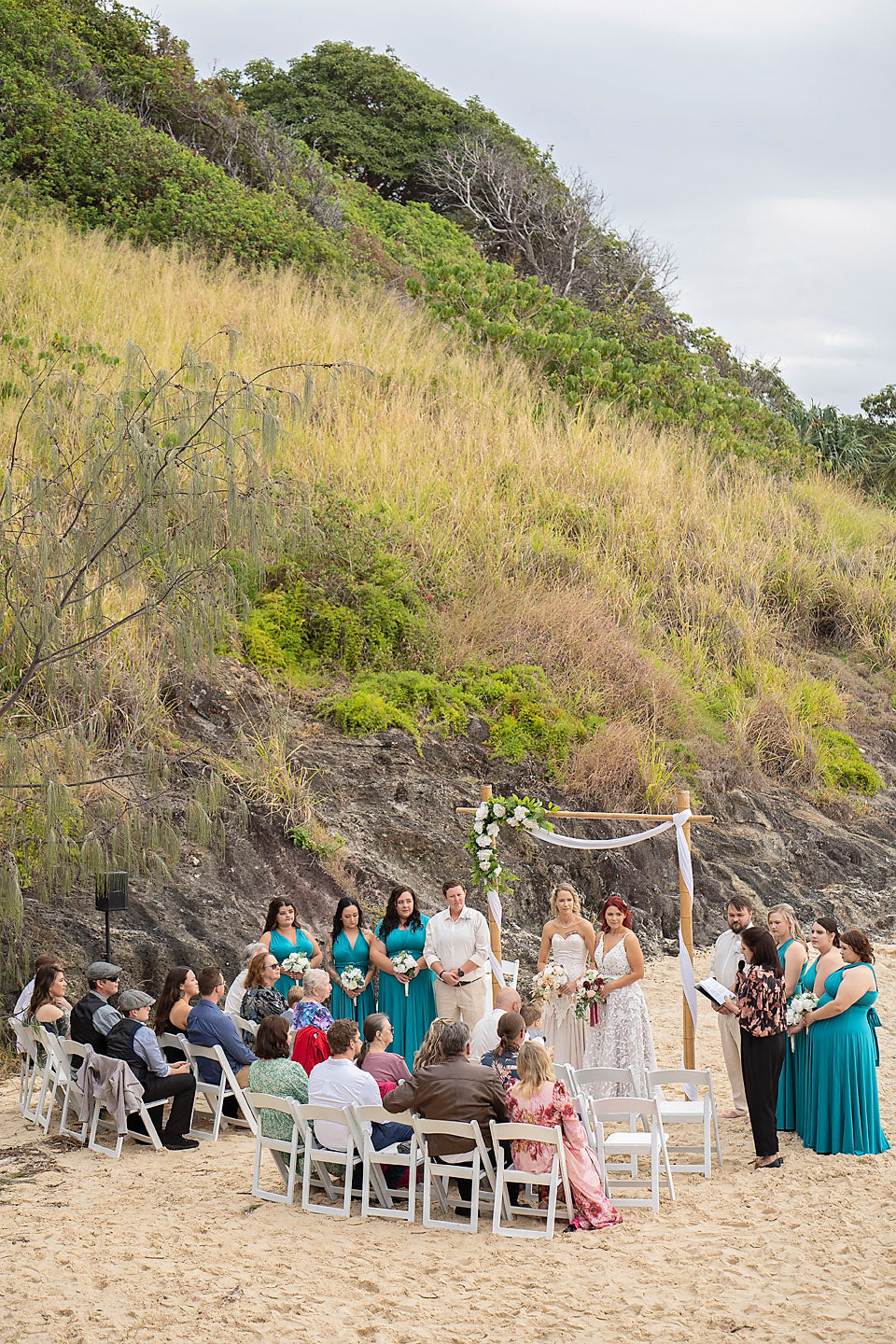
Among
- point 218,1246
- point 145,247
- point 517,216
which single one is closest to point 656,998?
point 218,1246

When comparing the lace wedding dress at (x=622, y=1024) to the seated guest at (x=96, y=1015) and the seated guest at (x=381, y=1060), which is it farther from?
the seated guest at (x=96, y=1015)

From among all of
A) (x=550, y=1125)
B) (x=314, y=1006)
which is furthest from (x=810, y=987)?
(x=314, y=1006)

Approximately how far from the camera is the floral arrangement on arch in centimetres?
945

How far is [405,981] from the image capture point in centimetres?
883

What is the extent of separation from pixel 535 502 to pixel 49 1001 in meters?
9.96

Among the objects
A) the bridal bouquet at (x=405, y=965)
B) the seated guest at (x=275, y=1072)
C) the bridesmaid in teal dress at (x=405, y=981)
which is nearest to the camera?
the seated guest at (x=275, y=1072)

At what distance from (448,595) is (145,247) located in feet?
32.6

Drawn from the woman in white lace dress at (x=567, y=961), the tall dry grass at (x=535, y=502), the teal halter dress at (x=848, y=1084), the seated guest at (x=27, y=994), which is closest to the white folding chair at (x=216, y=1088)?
the seated guest at (x=27, y=994)

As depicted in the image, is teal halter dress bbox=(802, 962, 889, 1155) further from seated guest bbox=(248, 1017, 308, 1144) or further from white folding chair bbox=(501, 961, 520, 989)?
seated guest bbox=(248, 1017, 308, 1144)

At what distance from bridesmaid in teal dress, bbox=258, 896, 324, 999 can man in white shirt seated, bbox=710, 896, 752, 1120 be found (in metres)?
2.93

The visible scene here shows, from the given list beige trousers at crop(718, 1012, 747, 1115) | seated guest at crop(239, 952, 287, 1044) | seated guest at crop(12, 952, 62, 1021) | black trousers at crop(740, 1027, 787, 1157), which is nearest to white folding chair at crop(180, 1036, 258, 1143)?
seated guest at crop(239, 952, 287, 1044)

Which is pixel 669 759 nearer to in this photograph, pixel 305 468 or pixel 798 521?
pixel 305 468

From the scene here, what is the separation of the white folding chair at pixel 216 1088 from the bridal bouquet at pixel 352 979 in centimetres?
113

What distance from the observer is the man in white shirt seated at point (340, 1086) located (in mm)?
6391
